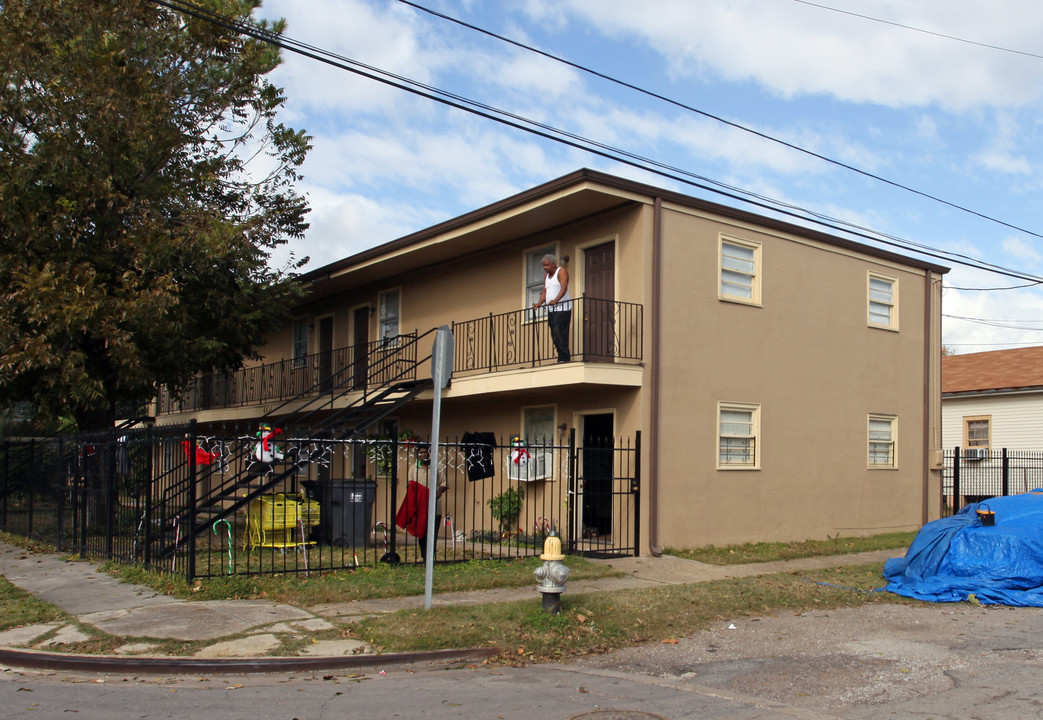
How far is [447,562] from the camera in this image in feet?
39.8

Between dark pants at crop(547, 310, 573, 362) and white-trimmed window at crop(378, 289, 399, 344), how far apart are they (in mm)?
6809

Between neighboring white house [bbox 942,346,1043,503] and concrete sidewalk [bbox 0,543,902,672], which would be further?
neighboring white house [bbox 942,346,1043,503]

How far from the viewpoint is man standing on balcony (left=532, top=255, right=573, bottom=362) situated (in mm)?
13930

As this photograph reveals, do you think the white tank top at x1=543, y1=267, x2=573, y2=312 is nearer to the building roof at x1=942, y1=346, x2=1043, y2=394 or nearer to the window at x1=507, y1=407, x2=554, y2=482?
the window at x1=507, y1=407, x2=554, y2=482

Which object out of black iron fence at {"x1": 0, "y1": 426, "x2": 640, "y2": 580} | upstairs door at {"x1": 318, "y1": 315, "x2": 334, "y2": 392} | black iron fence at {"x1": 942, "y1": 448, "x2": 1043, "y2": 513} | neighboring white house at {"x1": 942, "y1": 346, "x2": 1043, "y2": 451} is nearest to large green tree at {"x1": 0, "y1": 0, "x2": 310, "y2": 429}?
black iron fence at {"x1": 0, "y1": 426, "x2": 640, "y2": 580}

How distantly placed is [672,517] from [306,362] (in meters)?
12.1

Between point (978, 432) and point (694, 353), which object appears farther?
point (978, 432)

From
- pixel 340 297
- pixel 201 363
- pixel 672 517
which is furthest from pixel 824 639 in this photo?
pixel 340 297

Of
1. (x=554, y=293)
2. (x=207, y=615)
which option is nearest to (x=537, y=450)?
(x=554, y=293)

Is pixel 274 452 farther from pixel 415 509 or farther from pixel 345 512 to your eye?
pixel 345 512

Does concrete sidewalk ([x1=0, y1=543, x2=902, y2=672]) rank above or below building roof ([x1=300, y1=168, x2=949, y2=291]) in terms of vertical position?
below

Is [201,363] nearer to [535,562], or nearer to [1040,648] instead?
[535,562]

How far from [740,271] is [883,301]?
4.27 m

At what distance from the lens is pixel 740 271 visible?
15.7 metres
